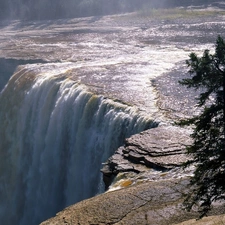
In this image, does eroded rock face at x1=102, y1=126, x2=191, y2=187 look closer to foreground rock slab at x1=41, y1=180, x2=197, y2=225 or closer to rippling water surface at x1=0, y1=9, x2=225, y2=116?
foreground rock slab at x1=41, y1=180, x2=197, y2=225

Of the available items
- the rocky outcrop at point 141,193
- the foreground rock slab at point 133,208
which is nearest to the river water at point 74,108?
the rocky outcrop at point 141,193

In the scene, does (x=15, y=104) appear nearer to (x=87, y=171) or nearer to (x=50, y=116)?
(x=50, y=116)

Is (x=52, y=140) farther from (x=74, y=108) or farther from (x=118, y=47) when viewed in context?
(x=118, y=47)

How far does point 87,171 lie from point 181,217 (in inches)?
275

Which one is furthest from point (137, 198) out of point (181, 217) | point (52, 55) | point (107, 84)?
point (52, 55)

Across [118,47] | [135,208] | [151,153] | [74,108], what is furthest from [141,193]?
[118,47]

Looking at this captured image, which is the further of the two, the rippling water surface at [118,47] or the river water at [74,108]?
the rippling water surface at [118,47]

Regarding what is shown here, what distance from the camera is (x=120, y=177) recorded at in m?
9.64

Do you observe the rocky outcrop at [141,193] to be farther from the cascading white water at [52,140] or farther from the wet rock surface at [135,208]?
the cascading white water at [52,140]

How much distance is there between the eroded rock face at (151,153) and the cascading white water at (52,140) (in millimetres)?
1262

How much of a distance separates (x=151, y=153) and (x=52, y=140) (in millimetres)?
6365

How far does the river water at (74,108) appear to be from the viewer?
13.8 meters

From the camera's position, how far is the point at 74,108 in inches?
613

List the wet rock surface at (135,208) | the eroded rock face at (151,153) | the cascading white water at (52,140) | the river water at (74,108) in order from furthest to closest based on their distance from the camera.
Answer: the river water at (74,108) < the cascading white water at (52,140) < the eroded rock face at (151,153) < the wet rock surface at (135,208)
